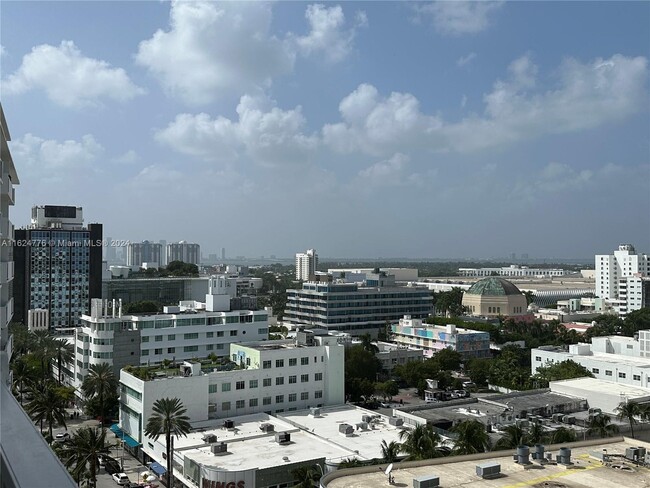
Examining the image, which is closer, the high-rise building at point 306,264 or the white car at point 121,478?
the white car at point 121,478

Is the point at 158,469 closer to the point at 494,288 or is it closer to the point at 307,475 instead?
the point at 307,475

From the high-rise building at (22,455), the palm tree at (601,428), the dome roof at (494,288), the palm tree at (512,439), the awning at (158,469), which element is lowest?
the awning at (158,469)

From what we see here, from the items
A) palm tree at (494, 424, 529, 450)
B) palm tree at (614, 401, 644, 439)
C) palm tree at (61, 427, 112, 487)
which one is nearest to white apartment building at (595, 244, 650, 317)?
palm tree at (614, 401, 644, 439)

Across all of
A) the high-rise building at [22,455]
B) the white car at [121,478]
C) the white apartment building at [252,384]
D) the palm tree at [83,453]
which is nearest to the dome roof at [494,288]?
Result: the white apartment building at [252,384]

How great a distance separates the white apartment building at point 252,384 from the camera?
26.2 metres

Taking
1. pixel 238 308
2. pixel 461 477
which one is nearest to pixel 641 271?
pixel 238 308

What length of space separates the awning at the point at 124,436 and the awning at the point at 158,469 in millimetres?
2808

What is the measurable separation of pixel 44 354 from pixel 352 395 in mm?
18404

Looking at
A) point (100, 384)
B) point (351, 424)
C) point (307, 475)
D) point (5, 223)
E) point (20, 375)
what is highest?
point (5, 223)

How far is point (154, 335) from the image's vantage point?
117 ft

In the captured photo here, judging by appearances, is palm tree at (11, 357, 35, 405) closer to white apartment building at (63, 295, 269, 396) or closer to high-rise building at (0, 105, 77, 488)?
white apartment building at (63, 295, 269, 396)

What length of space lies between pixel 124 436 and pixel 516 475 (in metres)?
19.1

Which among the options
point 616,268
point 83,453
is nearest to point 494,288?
point 616,268

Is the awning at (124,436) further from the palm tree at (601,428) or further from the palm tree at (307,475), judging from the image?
the palm tree at (601,428)
